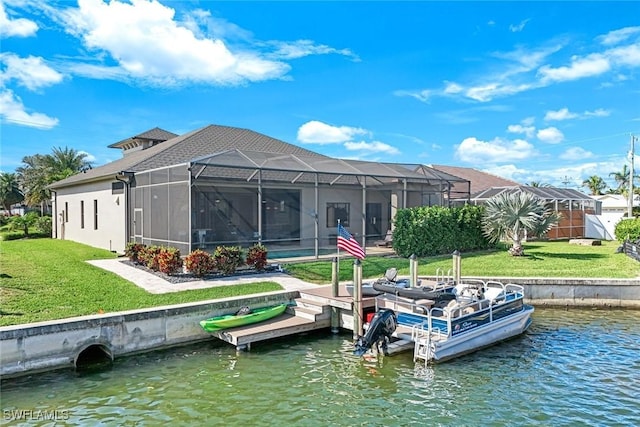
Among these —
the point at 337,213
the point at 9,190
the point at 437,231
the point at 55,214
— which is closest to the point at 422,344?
the point at 437,231

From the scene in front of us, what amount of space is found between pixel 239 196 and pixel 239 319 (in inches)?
331

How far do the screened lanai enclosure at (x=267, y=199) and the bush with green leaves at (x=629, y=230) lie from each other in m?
7.45

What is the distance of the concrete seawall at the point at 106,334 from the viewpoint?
6621 mm

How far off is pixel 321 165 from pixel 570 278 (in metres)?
8.22

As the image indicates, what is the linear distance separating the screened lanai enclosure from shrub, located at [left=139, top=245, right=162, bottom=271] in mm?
469

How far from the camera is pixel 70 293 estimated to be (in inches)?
357

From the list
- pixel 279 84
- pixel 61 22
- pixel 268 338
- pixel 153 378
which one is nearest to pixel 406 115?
pixel 279 84

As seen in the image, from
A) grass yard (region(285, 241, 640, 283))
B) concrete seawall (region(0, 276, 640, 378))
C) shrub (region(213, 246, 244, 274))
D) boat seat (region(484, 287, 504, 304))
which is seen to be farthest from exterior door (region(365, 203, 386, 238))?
boat seat (region(484, 287, 504, 304))

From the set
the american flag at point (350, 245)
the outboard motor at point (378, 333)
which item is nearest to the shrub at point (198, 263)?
the american flag at point (350, 245)

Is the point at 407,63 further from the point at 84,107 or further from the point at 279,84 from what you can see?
the point at 84,107

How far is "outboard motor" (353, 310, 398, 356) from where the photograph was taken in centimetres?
754

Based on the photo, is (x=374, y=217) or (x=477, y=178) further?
(x=477, y=178)

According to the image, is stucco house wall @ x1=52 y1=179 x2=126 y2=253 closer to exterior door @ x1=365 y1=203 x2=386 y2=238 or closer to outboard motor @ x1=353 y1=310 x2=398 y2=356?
exterior door @ x1=365 y1=203 x2=386 y2=238

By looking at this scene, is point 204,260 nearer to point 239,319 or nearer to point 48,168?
point 239,319
